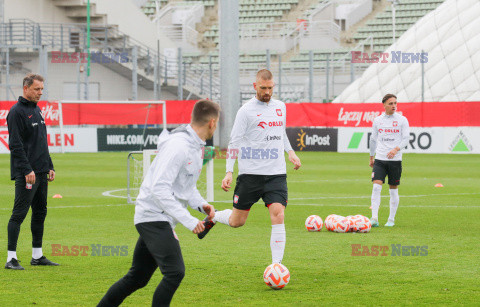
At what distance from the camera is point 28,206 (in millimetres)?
9125

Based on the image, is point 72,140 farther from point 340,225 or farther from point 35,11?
point 340,225

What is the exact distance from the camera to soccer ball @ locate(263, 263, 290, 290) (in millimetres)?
7996

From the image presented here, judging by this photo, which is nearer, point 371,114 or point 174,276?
point 174,276

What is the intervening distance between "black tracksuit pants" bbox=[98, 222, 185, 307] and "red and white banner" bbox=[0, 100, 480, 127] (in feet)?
91.1

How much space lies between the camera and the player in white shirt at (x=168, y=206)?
580cm

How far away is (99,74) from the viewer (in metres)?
45.7

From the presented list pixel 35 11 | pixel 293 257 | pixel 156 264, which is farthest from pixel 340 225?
pixel 35 11

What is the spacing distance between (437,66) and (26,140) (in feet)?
121

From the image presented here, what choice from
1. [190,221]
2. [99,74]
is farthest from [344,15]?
[190,221]

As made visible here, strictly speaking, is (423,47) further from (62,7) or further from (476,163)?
(62,7)

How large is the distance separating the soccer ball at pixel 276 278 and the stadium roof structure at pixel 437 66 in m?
33.7

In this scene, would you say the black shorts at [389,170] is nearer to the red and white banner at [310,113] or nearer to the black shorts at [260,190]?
the black shorts at [260,190]

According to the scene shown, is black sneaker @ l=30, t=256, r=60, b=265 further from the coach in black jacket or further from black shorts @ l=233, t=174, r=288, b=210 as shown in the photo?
black shorts @ l=233, t=174, r=288, b=210

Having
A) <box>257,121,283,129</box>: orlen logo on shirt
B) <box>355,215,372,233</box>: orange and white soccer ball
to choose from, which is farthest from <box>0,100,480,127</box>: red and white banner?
<box>257,121,283,129</box>: orlen logo on shirt
